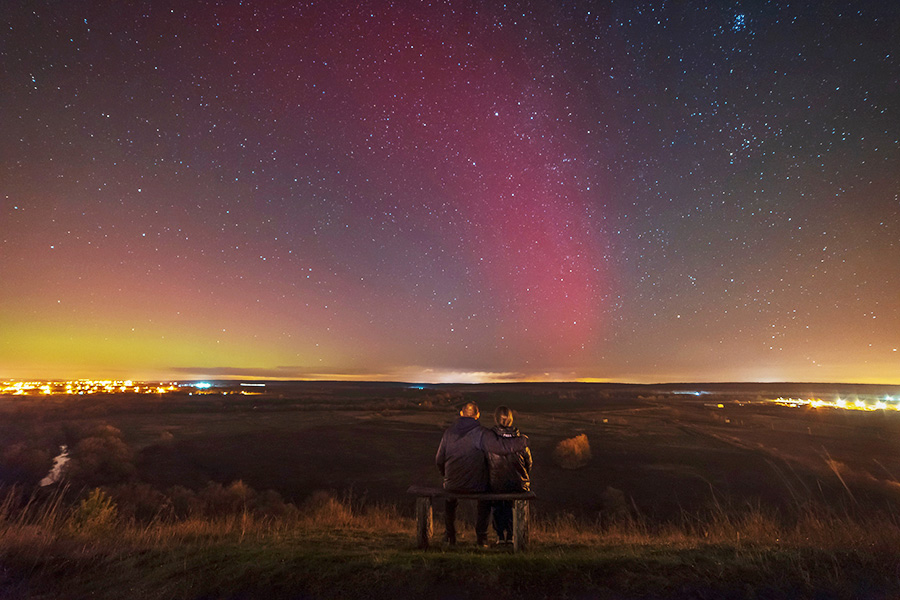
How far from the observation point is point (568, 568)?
4543 millimetres

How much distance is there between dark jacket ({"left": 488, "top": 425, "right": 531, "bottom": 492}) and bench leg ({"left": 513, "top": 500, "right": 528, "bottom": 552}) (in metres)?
0.31

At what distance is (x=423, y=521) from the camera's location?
5.91 metres

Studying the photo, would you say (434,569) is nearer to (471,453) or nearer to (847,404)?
(471,453)

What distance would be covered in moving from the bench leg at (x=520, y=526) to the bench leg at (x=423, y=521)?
1094 millimetres

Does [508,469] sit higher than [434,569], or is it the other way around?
[508,469]

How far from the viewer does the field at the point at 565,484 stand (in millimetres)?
4828

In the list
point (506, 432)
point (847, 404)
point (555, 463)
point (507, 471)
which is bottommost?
point (847, 404)

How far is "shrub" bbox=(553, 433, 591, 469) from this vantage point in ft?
70.4

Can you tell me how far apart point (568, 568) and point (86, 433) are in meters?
33.3

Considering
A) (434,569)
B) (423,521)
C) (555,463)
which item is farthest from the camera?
(555,463)

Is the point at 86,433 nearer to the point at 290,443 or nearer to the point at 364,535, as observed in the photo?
the point at 290,443

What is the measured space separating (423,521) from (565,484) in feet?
46.6

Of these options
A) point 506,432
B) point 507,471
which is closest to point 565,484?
point 507,471

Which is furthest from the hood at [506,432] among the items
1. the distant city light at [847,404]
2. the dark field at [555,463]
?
the distant city light at [847,404]
